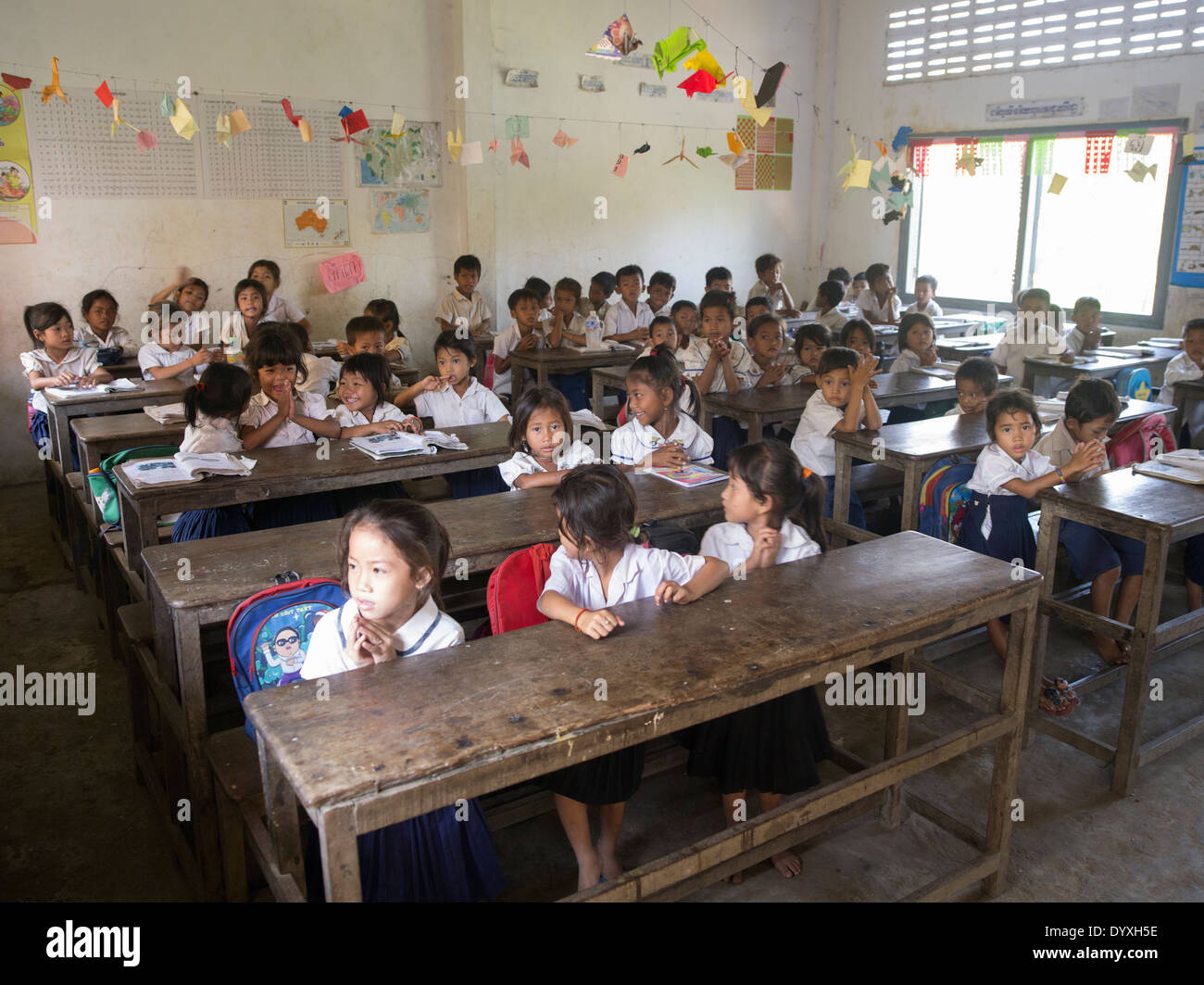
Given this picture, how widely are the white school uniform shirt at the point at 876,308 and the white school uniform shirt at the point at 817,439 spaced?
411cm

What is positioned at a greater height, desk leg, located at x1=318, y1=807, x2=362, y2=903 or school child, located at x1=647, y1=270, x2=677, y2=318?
school child, located at x1=647, y1=270, x2=677, y2=318

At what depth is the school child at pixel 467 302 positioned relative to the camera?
→ 6895 mm

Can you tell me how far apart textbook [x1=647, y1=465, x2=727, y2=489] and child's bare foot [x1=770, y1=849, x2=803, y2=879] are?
3.43ft

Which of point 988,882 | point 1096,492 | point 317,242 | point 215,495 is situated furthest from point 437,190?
point 988,882

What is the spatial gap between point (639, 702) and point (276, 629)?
0.85m

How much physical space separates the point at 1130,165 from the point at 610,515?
6.51 m

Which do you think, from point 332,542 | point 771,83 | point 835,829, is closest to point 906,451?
point 835,829

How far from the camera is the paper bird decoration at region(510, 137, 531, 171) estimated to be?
7.36m

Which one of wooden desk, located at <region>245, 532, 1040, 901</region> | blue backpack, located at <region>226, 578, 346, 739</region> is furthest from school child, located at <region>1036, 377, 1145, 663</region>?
blue backpack, located at <region>226, 578, 346, 739</region>

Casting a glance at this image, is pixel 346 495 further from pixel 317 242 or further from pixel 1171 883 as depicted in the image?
pixel 317 242

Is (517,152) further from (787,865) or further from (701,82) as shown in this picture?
(787,865)

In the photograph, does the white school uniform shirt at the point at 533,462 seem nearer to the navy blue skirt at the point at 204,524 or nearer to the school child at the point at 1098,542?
the navy blue skirt at the point at 204,524

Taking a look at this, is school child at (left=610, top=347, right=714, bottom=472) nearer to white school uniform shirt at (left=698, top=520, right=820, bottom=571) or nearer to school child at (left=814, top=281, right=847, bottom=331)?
white school uniform shirt at (left=698, top=520, right=820, bottom=571)

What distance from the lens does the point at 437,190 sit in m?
7.15
